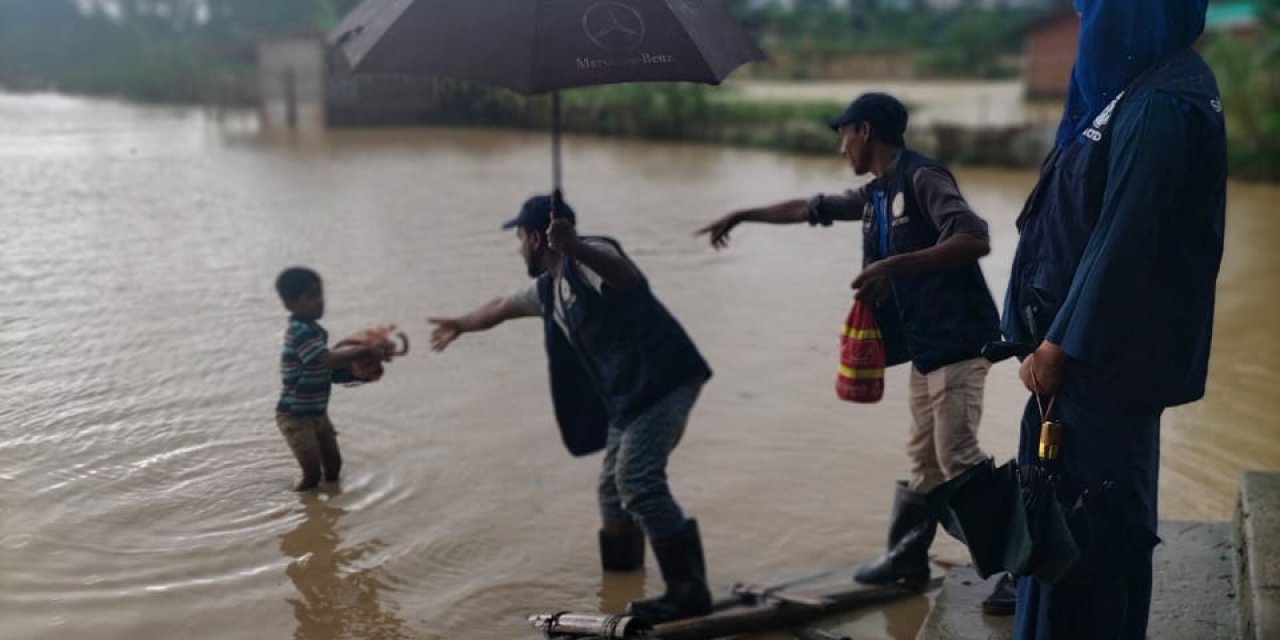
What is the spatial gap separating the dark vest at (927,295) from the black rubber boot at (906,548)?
1.96ft

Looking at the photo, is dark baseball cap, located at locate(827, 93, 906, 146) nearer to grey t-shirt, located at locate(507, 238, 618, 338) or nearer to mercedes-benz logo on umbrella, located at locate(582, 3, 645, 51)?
mercedes-benz logo on umbrella, located at locate(582, 3, 645, 51)

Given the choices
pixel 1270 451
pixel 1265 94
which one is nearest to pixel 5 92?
pixel 1265 94

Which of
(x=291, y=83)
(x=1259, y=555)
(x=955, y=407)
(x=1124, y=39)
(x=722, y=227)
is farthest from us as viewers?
(x=291, y=83)

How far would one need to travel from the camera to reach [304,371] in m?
5.16

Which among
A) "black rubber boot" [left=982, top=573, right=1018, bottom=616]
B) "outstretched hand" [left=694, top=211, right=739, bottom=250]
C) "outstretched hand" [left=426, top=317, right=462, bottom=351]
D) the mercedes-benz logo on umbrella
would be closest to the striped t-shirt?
"outstretched hand" [left=426, top=317, right=462, bottom=351]

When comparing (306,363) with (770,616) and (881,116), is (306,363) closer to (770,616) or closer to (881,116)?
(770,616)

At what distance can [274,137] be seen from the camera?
1045 inches

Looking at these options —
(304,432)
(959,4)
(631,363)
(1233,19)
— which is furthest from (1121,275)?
(959,4)

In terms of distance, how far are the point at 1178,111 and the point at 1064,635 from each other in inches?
45.5

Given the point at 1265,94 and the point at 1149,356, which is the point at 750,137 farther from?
the point at 1149,356

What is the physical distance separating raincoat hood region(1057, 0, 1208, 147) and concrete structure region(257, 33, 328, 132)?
2721 centimetres

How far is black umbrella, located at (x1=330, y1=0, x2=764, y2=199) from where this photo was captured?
13.1 ft

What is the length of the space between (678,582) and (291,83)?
2769 centimetres

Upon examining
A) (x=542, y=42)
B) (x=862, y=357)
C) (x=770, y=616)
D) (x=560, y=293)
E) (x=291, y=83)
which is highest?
(x=291, y=83)
